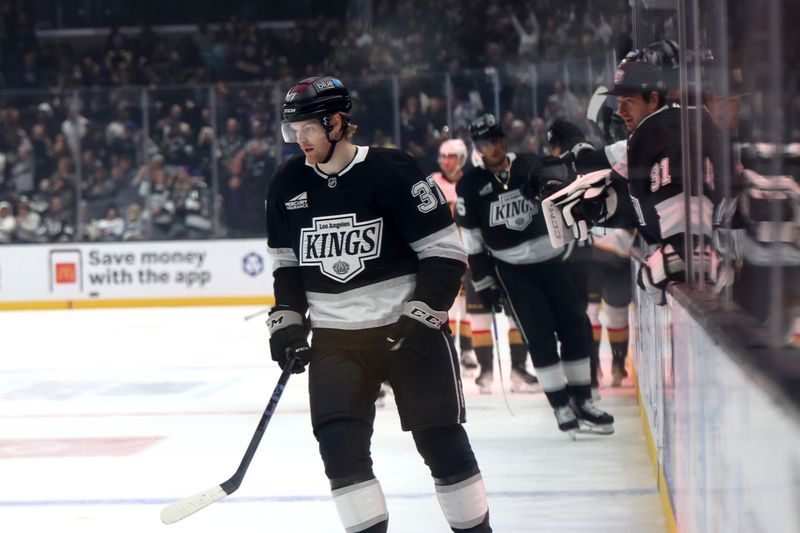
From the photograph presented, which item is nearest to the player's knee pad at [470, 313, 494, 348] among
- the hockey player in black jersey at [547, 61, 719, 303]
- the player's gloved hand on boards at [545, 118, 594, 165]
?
the player's gloved hand on boards at [545, 118, 594, 165]

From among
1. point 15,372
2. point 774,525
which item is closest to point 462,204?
point 15,372

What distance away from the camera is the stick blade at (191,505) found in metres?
2.94

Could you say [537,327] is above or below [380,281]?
below

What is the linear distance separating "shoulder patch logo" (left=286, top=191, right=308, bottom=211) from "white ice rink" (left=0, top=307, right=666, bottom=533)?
121cm

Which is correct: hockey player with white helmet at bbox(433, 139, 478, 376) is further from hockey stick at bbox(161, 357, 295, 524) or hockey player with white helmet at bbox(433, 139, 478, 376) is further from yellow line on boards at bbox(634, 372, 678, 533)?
hockey stick at bbox(161, 357, 295, 524)

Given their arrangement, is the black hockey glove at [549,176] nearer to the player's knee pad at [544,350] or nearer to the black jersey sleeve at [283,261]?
the player's knee pad at [544,350]

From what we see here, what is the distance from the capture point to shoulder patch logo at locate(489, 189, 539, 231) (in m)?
5.43

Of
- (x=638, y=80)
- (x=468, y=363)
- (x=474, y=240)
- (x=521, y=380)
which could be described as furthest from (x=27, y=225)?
(x=638, y=80)

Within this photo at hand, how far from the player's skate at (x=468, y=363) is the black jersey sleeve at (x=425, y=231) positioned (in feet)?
14.3

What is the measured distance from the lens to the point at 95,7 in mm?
18516

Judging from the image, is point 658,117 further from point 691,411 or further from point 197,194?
point 197,194

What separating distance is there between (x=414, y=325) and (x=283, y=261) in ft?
1.38

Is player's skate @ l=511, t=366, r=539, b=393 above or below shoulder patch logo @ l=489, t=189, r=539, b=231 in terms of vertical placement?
below

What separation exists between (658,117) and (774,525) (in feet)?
7.02
